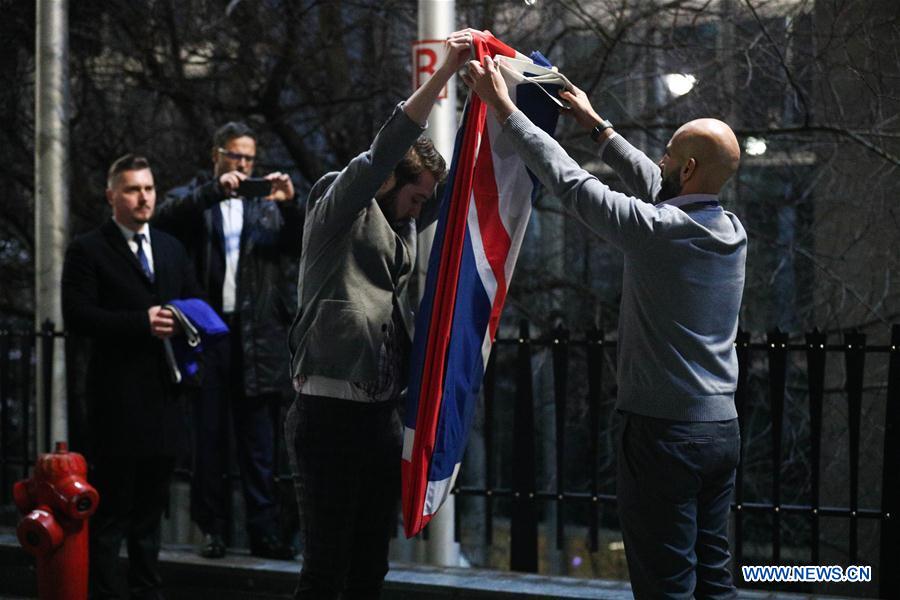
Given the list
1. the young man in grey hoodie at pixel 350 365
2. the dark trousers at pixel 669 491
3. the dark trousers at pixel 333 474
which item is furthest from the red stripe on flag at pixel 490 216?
the dark trousers at pixel 669 491

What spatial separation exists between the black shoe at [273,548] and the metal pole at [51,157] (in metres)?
2.14

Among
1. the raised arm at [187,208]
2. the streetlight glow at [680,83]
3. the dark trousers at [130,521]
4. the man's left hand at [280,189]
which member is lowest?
the dark trousers at [130,521]

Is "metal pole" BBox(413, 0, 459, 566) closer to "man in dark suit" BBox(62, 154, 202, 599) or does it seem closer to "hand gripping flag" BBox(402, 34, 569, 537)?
"man in dark suit" BBox(62, 154, 202, 599)

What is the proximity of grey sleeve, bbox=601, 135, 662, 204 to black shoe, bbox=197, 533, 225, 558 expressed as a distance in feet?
10.4

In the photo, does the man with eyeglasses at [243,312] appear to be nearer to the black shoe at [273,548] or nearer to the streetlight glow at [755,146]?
the black shoe at [273,548]

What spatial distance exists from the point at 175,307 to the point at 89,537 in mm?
1092

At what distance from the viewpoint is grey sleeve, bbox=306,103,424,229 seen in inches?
148

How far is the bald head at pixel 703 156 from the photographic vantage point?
357 centimetres

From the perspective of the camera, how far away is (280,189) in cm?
630

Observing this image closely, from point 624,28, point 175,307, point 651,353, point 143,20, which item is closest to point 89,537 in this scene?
point 175,307

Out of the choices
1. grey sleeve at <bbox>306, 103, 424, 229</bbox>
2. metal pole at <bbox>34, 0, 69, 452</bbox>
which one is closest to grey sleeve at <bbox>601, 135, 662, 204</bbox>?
grey sleeve at <bbox>306, 103, 424, 229</bbox>

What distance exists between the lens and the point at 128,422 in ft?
17.6

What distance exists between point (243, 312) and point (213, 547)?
1.19m

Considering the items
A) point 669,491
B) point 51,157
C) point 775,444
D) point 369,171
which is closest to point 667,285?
point 669,491
